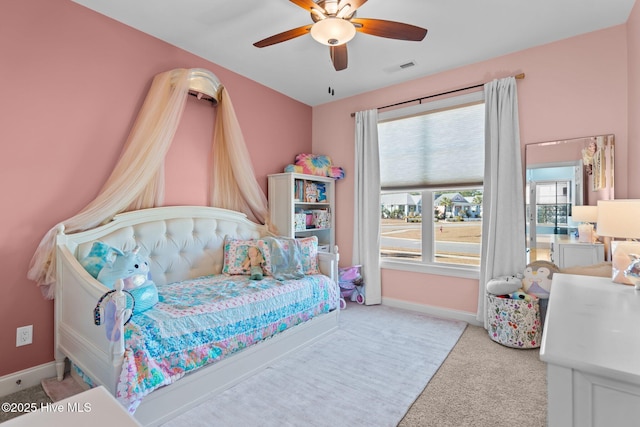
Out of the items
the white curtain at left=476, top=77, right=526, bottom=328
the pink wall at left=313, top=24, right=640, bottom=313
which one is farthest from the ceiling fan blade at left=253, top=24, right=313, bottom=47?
the white curtain at left=476, top=77, right=526, bottom=328

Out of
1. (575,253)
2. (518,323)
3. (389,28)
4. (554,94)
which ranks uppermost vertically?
(389,28)

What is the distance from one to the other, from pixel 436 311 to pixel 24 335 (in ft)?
11.7

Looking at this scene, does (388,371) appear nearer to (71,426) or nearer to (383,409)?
(383,409)

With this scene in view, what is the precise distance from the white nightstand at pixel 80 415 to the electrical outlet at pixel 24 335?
2.14m

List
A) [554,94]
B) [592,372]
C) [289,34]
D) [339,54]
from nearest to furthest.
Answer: [592,372] → [289,34] → [339,54] → [554,94]

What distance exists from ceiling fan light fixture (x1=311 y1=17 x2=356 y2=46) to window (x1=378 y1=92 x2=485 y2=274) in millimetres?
1874

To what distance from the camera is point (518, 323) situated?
8.48 feet

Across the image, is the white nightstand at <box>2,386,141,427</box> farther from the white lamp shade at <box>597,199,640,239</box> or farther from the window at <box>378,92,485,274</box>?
the window at <box>378,92,485,274</box>

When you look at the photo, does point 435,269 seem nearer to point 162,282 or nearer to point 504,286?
point 504,286

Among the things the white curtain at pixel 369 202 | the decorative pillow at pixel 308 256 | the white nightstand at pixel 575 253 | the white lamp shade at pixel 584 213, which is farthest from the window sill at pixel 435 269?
the decorative pillow at pixel 308 256

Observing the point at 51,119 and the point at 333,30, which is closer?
the point at 333,30

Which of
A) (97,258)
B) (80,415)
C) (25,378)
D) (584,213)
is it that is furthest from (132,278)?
(584,213)

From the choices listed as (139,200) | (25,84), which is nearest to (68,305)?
(139,200)

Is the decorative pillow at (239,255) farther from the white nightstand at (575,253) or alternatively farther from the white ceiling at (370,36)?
the white nightstand at (575,253)
